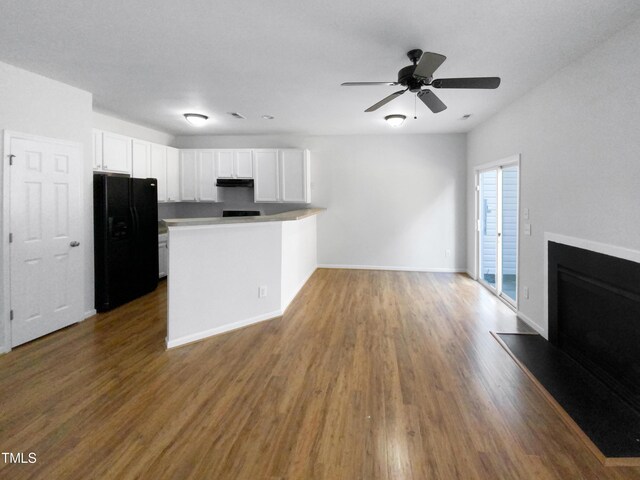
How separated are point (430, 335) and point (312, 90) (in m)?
3.03

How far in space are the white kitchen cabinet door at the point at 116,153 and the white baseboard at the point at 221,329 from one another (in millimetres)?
2849

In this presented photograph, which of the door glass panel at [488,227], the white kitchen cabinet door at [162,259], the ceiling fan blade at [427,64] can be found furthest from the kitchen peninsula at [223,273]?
the door glass panel at [488,227]

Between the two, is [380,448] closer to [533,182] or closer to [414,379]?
[414,379]

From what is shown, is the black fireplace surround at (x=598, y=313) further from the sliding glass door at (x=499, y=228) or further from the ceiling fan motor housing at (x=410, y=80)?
the ceiling fan motor housing at (x=410, y=80)

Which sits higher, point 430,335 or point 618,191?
point 618,191

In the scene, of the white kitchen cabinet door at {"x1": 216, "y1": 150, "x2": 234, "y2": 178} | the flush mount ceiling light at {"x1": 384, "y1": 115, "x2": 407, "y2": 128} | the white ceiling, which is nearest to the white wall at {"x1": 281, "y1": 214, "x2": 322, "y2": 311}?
the white ceiling

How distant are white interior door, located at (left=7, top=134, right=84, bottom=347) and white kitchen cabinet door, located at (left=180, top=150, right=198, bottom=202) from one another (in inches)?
103

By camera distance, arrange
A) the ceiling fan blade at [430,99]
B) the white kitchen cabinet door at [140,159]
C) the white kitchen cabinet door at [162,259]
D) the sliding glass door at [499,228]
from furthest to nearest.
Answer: the white kitchen cabinet door at [162,259]
the white kitchen cabinet door at [140,159]
the sliding glass door at [499,228]
the ceiling fan blade at [430,99]

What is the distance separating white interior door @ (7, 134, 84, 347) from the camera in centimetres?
312

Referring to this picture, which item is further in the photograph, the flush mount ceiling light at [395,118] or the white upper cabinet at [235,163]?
the white upper cabinet at [235,163]

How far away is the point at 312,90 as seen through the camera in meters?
3.80

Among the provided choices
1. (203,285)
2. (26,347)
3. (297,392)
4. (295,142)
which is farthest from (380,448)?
(295,142)

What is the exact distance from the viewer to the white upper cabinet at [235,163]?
6258 millimetres

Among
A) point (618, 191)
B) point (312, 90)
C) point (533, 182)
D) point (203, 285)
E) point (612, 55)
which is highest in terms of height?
point (312, 90)
